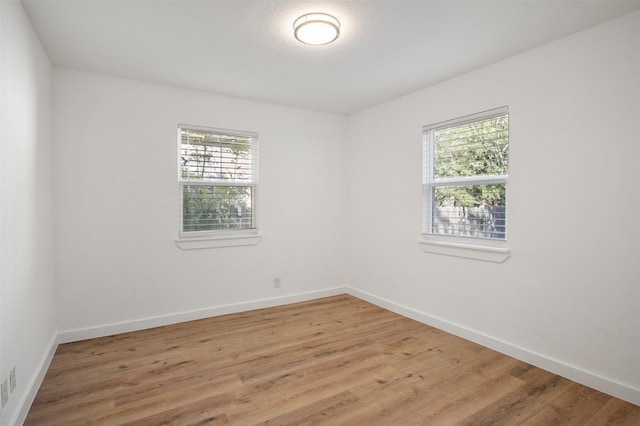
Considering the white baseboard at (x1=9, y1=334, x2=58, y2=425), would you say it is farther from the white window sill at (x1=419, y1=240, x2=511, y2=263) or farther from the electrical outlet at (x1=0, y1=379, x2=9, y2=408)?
the white window sill at (x1=419, y1=240, x2=511, y2=263)

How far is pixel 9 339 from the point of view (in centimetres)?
Answer: 183

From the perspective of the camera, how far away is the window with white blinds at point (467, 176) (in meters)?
2.99

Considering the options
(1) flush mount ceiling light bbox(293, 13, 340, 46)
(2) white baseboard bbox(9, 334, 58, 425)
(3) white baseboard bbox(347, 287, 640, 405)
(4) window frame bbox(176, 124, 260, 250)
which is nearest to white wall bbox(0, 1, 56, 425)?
(2) white baseboard bbox(9, 334, 58, 425)

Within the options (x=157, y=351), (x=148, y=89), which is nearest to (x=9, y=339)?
(x=157, y=351)

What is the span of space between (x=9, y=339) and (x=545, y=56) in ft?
13.0

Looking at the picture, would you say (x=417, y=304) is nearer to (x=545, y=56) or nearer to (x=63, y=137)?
(x=545, y=56)

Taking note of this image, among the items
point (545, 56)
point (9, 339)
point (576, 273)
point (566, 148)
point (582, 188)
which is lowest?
point (9, 339)

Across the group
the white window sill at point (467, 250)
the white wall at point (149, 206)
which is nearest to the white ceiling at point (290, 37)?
the white wall at point (149, 206)

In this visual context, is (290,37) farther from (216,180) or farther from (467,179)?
(467,179)

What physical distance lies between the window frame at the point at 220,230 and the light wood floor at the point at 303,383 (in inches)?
35.8

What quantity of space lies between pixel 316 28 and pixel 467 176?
1952 millimetres

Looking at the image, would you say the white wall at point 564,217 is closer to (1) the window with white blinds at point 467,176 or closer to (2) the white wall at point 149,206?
(1) the window with white blinds at point 467,176

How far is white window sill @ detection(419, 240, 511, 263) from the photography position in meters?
2.92

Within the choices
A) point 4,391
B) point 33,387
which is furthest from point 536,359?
point 33,387
